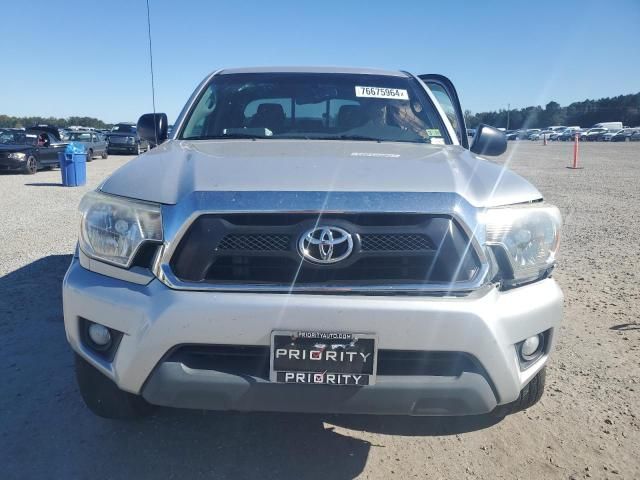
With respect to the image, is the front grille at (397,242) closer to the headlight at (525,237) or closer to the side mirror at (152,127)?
the headlight at (525,237)

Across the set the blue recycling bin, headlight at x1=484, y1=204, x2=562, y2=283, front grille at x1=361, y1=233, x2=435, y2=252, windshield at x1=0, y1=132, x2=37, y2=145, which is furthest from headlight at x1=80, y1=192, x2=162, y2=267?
windshield at x1=0, y1=132, x2=37, y2=145

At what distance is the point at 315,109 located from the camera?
146 inches

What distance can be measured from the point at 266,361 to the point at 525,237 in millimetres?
1182

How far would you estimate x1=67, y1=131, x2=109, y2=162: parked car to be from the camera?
25.2 m

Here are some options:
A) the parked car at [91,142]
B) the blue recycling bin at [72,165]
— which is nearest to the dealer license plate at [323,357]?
the blue recycling bin at [72,165]

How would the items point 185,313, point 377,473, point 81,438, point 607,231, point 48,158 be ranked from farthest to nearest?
point 48,158 < point 607,231 < point 81,438 < point 377,473 < point 185,313

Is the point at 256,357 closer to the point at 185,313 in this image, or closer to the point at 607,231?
the point at 185,313

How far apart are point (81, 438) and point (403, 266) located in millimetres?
1871

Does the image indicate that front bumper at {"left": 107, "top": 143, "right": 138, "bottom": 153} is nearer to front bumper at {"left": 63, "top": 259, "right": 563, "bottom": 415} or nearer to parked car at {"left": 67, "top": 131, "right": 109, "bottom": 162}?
parked car at {"left": 67, "top": 131, "right": 109, "bottom": 162}

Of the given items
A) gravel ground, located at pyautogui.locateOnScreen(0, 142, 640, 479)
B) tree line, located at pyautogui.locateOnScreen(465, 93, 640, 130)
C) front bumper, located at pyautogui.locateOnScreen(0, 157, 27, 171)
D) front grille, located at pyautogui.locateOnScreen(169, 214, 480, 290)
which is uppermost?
tree line, located at pyautogui.locateOnScreen(465, 93, 640, 130)

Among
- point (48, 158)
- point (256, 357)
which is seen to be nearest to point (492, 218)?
point (256, 357)

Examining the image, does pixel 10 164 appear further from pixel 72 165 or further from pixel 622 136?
pixel 622 136

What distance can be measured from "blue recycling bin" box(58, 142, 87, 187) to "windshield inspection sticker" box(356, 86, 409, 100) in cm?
1257

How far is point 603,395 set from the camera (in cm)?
325
